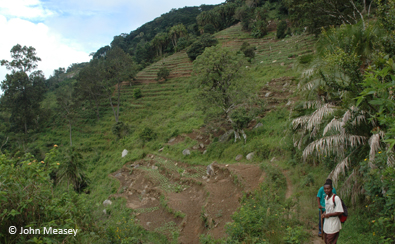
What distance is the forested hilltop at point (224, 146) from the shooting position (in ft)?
14.3

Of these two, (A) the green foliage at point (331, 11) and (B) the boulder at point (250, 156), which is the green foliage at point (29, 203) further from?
(A) the green foliage at point (331, 11)

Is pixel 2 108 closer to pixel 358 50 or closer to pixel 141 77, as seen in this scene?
pixel 141 77

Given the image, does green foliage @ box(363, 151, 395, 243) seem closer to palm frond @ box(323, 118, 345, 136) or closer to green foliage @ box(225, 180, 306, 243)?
palm frond @ box(323, 118, 345, 136)

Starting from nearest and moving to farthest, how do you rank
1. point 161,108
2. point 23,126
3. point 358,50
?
point 358,50
point 161,108
point 23,126

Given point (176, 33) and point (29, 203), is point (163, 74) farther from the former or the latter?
point (29, 203)

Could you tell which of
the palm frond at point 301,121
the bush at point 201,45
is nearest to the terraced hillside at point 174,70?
the bush at point 201,45

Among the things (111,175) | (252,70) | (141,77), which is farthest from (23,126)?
(252,70)

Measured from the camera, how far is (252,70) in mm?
25453

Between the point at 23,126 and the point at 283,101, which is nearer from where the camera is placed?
the point at 283,101

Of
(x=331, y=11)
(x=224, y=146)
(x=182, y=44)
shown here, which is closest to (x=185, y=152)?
(x=224, y=146)

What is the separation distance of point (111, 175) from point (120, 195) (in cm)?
472

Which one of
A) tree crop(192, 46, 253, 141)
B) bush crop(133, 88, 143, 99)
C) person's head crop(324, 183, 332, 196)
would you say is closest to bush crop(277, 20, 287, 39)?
bush crop(133, 88, 143, 99)

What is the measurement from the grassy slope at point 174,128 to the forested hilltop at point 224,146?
129mm

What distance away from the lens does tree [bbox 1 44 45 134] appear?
Answer: 3028 cm
